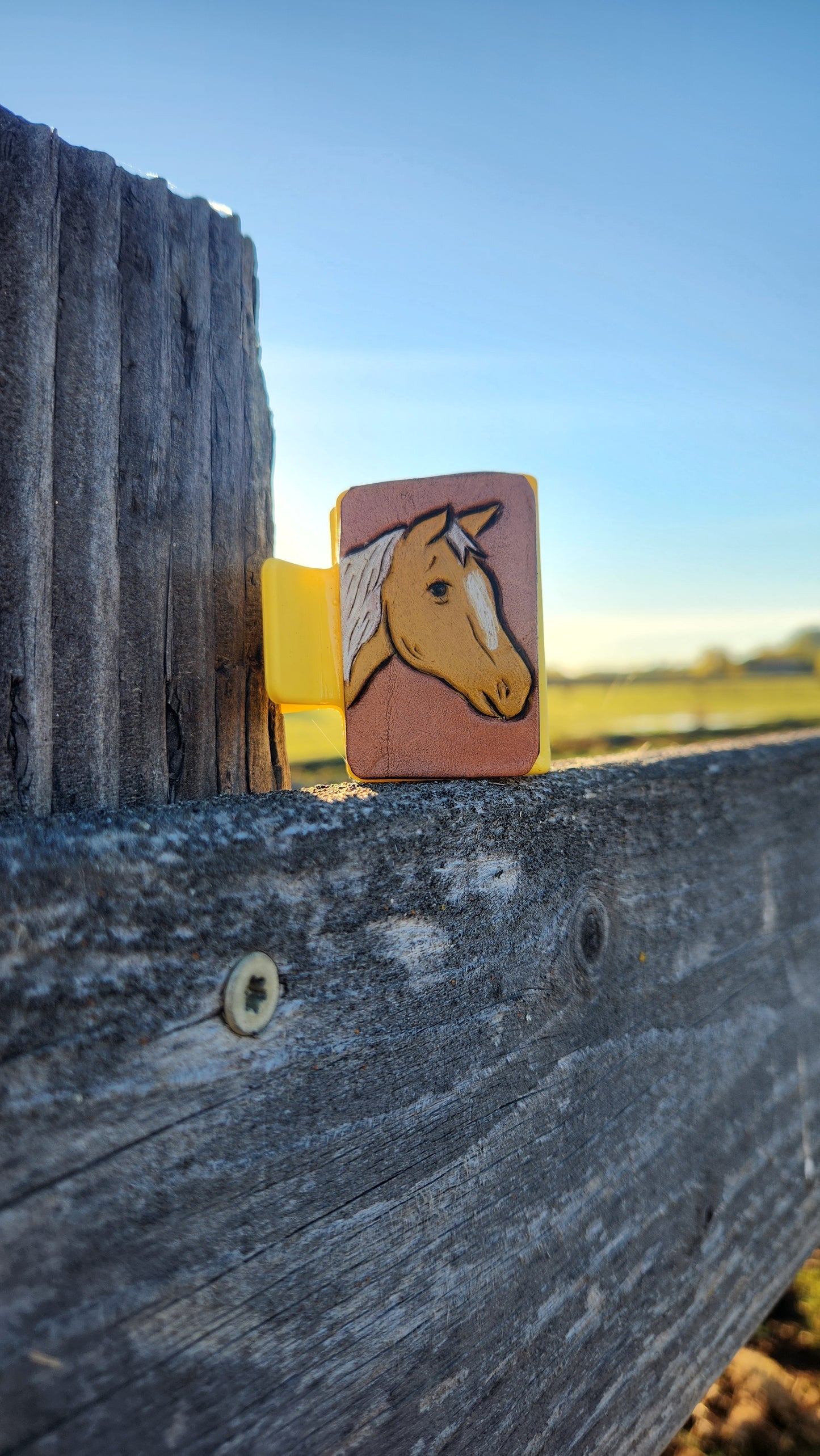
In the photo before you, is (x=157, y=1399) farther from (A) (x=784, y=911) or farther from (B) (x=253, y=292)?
(A) (x=784, y=911)

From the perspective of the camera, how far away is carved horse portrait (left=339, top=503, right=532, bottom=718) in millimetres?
1015

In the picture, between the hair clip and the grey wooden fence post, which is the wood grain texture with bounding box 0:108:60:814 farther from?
the hair clip

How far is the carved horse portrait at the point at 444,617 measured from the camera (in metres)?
1.01

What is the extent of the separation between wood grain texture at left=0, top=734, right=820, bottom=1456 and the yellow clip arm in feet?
0.55

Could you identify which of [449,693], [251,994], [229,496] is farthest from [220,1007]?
[229,496]

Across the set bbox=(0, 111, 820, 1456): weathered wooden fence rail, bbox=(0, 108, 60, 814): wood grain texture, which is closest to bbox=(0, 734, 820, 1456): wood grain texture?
bbox=(0, 111, 820, 1456): weathered wooden fence rail

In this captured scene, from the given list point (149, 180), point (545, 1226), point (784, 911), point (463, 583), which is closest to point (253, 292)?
point (149, 180)

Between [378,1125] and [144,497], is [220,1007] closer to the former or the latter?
[378,1125]

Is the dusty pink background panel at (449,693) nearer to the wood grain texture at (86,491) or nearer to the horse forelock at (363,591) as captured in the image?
the horse forelock at (363,591)

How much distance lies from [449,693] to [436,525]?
22 cm

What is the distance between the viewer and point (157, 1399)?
595 millimetres

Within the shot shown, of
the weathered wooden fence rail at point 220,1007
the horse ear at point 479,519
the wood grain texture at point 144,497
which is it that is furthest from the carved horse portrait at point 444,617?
the wood grain texture at point 144,497

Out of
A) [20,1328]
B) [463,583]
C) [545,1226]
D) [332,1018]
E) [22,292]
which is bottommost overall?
[545,1226]

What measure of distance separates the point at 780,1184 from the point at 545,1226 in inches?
31.0
